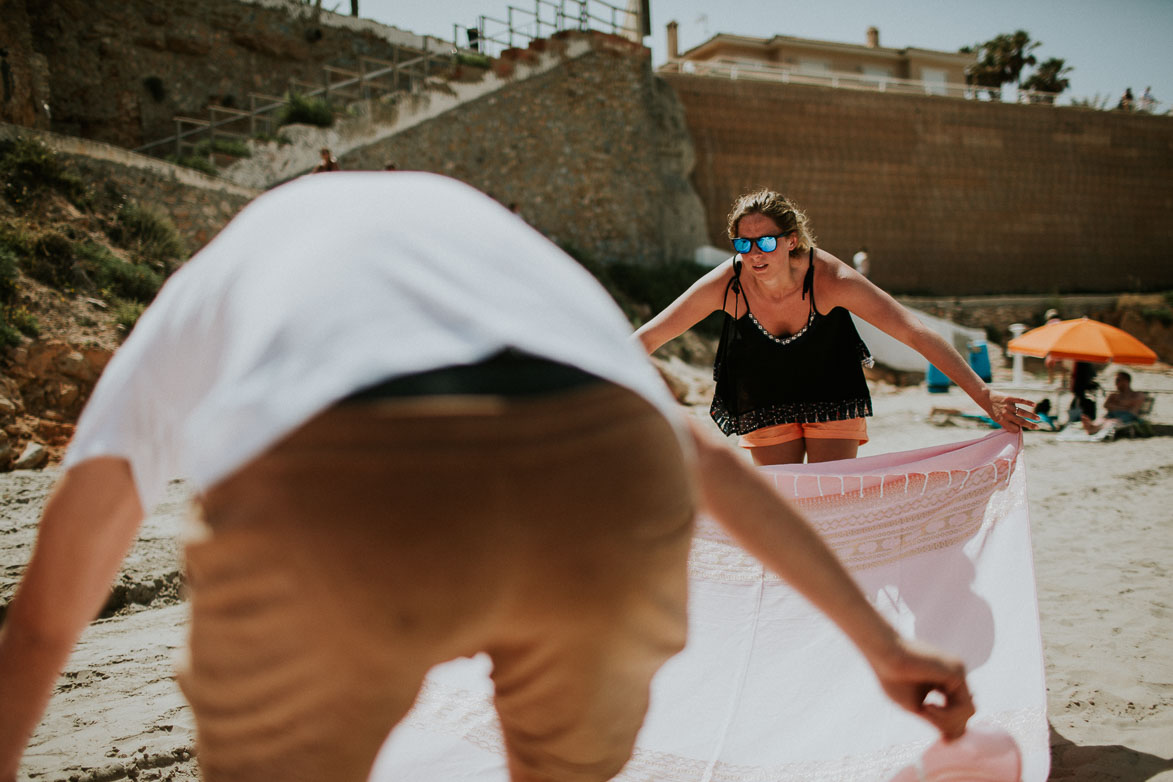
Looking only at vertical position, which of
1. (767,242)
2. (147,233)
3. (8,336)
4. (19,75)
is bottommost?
(8,336)

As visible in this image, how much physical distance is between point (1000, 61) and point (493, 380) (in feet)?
173

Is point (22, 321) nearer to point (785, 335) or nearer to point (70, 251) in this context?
point (70, 251)

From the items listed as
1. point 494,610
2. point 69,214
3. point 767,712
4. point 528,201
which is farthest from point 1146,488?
point 528,201

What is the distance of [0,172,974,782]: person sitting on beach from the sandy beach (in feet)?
7.45

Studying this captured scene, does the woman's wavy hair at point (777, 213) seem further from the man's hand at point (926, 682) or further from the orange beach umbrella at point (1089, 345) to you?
the orange beach umbrella at point (1089, 345)

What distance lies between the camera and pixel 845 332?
357cm

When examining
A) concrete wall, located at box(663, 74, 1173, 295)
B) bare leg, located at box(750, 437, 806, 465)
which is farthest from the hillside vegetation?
concrete wall, located at box(663, 74, 1173, 295)

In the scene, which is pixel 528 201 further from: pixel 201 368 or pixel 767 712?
pixel 201 368

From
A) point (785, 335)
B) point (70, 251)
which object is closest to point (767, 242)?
point (785, 335)

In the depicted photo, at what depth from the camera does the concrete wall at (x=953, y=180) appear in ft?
76.5

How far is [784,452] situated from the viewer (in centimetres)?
363

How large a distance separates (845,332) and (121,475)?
10.6 ft

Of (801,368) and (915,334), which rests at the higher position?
(915,334)

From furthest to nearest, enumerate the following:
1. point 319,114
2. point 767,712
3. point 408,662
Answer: point 319,114 < point 767,712 < point 408,662
